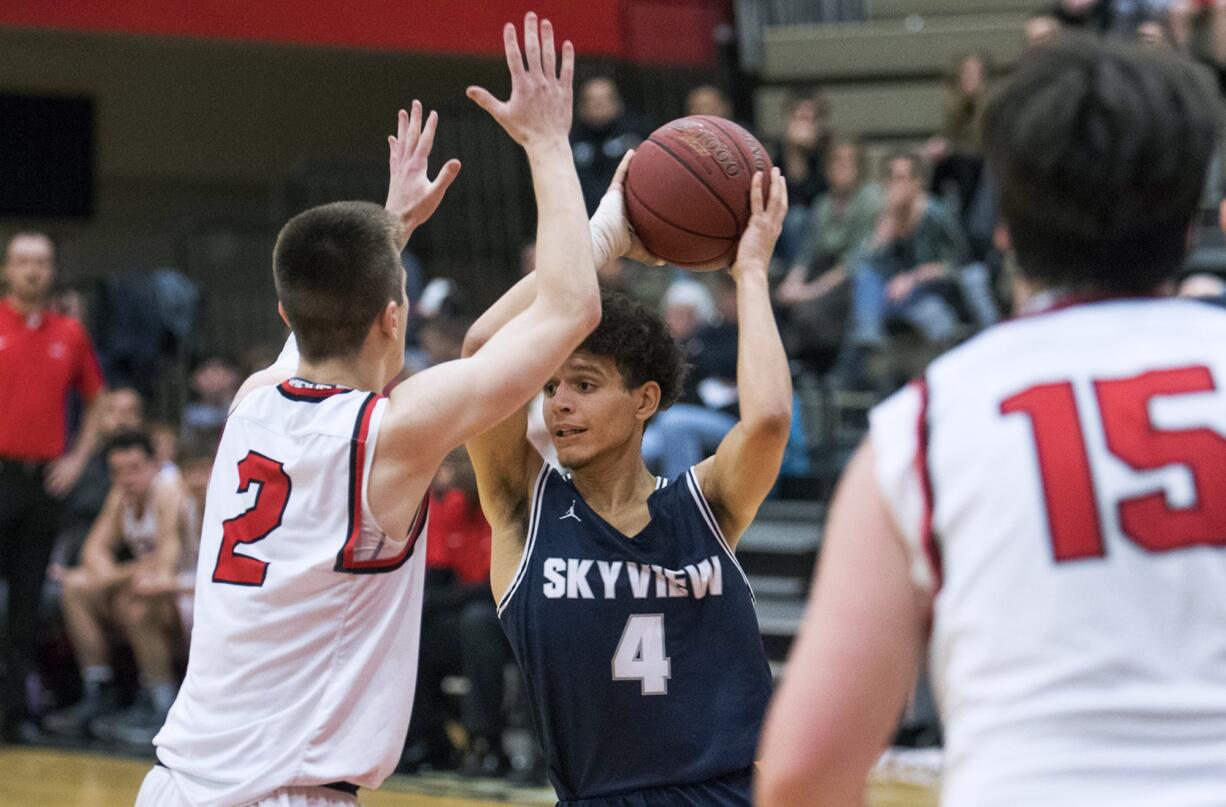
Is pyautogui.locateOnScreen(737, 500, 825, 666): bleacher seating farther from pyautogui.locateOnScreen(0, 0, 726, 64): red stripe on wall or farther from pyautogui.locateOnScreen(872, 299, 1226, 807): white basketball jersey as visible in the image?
pyautogui.locateOnScreen(872, 299, 1226, 807): white basketball jersey

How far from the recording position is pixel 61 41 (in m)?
13.5

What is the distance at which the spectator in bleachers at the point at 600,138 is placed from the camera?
10445mm

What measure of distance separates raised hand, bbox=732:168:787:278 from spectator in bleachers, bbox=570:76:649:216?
7015 millimetres

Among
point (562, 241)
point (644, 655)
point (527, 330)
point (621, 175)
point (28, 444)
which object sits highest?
point (621, 175)

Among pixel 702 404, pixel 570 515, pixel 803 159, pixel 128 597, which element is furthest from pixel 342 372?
pixel 803 159

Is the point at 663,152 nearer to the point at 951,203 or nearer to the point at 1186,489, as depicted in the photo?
the point at 1186,489

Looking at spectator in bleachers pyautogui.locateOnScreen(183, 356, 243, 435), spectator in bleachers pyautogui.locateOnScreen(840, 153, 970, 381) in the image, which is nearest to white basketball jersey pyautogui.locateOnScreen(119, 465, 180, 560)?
spectator in bleachers pyautogui.locateOnScreen(183, 356, 243, 435)

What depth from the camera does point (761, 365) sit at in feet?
10.2

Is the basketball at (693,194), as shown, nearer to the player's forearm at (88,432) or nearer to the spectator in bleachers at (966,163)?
the player's forearm at (88,432)

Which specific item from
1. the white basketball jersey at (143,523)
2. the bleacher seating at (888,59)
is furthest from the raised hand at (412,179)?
the bleacher seating at (888,59)

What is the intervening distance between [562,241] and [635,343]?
2.41ft

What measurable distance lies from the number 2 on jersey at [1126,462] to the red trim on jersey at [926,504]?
79 millimetres

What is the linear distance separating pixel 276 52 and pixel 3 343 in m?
5.49

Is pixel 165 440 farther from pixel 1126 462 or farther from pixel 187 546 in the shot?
pixel 1126 462
